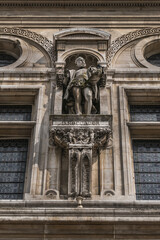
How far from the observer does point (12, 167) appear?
528 inches

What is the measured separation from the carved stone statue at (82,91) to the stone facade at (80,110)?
0.11 feet

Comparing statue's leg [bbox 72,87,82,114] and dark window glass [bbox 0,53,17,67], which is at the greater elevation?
dark window glass [bbox 0,53,17,67]

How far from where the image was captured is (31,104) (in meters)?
15.3

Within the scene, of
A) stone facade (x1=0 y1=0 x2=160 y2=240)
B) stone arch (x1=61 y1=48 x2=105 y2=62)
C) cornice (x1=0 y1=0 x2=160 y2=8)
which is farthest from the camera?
cornice (x1=0 y1=0 x2=160 y2=8)

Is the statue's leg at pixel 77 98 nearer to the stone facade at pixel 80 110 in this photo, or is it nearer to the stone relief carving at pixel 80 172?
the stone facade at pixel 80 110

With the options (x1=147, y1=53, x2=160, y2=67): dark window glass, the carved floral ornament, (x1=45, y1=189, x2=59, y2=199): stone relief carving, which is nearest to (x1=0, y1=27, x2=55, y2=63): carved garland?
(x1=147, y1=53, x2=160, y2=67): dark window glass

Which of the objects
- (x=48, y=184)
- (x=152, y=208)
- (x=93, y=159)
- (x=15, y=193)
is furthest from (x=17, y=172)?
(x=152, y=208)

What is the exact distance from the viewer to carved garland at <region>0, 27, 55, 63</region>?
16.7 meters

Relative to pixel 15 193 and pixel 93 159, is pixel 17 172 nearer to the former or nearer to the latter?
pixel 15 193

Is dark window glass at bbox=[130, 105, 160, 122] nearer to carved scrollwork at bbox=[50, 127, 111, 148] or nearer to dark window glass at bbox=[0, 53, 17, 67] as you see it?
carved scrollwork at bbox=[50, 127, 111, 148]

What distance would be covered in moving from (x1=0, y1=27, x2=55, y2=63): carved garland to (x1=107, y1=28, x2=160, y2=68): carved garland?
2.26 m

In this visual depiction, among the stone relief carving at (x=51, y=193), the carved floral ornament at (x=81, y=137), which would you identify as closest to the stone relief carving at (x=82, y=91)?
the carved floral ornament at (x=81, y=137)

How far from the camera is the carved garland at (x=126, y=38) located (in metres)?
16.5

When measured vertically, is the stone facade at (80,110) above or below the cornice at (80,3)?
below
